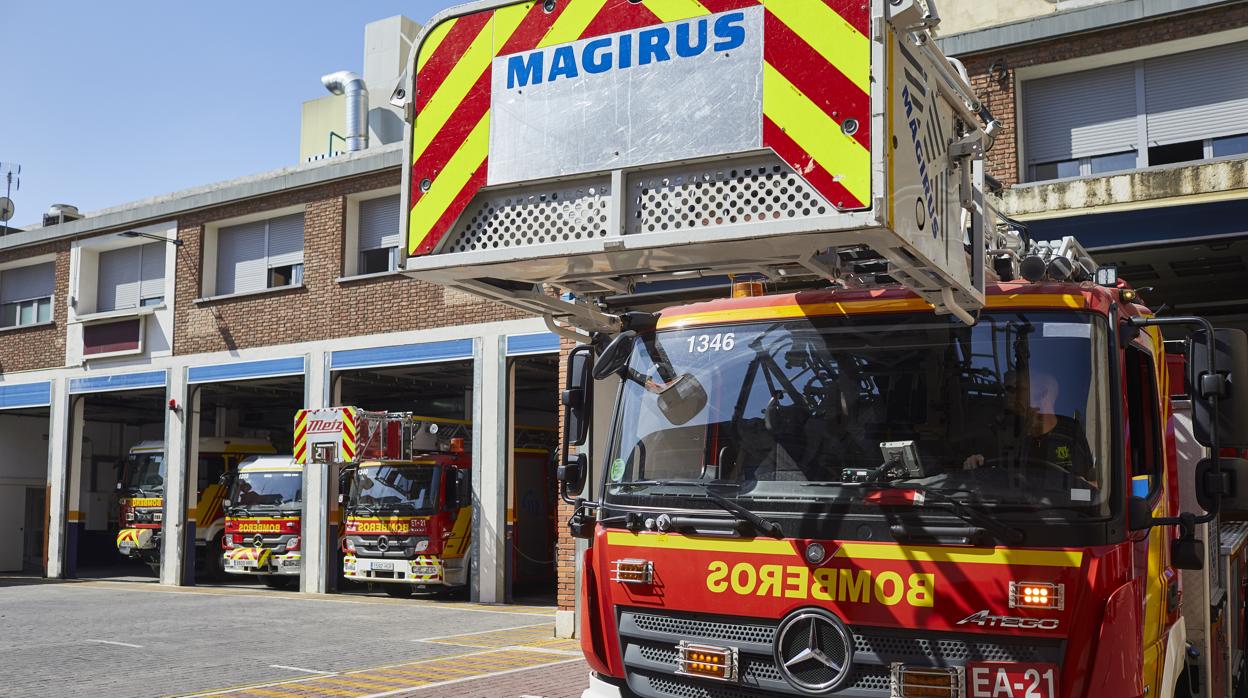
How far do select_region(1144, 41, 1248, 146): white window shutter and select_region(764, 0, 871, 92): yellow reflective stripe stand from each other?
9553mm

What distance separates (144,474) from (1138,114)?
779 inches

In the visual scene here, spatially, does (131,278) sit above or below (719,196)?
above

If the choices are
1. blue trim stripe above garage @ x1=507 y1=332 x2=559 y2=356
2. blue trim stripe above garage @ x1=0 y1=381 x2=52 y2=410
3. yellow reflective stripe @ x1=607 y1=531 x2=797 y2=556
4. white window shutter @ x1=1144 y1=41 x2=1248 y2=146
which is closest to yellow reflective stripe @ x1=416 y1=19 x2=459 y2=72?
yellow reflective stripe @ x1=607 y1=531 x2=797 y2=556

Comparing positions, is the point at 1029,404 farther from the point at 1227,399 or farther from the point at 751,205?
the point at 751,205

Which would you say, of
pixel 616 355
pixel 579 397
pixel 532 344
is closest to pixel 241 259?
pixel 532 344

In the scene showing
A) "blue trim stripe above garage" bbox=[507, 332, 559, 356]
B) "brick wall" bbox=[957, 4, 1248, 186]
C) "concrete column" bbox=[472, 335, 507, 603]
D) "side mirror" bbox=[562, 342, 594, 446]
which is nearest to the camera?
"side mirror" bbox=[562, 342, 594, 446]

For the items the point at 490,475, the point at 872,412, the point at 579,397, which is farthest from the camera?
the point at 490,475

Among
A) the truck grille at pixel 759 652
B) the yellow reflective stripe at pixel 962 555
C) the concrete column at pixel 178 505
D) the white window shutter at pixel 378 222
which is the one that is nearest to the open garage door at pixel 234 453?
the concrete column at pixel 178 505

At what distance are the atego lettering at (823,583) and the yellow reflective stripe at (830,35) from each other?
73.7 inches

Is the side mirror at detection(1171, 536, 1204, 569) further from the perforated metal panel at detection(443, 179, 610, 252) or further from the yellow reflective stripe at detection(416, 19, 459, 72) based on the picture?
the yellow reflective stripe at detection(416, 19, 459, 72)

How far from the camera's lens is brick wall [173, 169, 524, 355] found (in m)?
18.8

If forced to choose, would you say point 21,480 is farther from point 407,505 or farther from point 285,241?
Result: point 407,505

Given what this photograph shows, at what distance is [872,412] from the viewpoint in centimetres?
486

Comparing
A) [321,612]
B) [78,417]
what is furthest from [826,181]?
[78,417]
